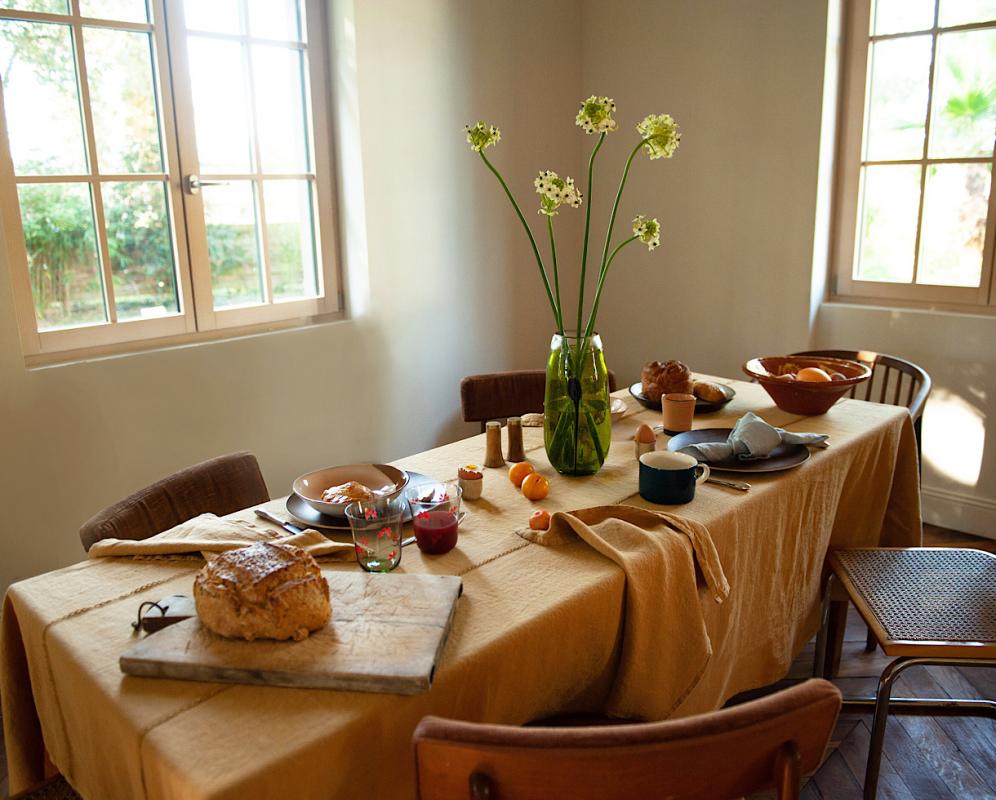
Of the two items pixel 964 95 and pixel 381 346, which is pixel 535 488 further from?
pixel 964 95

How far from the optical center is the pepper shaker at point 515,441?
1769 millimetres

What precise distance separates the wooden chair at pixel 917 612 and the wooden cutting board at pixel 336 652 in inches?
36.5

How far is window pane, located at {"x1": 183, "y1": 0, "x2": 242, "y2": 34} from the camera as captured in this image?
240cm

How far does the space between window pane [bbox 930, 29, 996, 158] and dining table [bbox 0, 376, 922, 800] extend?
1.32 meters

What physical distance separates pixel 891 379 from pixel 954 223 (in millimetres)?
593

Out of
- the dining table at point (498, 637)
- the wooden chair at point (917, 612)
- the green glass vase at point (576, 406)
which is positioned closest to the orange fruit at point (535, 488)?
the dining table at point (498, 637)

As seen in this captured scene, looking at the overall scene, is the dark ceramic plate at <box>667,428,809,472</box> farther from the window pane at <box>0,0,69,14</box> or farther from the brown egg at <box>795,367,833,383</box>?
the window pane at <box>0,0,69,14</box>

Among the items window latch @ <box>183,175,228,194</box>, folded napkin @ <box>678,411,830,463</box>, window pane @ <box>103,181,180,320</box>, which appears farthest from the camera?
window latch @ <box>183,175,228,194</box>

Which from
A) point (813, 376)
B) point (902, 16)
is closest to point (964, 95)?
point (902, 16)

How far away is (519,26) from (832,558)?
7.73 feet

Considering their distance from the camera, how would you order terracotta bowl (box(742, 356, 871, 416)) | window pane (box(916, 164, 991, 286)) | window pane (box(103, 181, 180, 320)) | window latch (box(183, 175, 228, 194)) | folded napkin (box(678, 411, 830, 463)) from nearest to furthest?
folded napkin (box(678, 411, 830, 463)) < terracotta bowl (box(742, 356, 871, 416)) < window pane (box(103, 181, 180, 320)) < window latch (box(183, 175, 228, 194)) < window pane (box(916, 164, 991, 286))

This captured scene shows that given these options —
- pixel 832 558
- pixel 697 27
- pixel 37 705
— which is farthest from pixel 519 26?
pixel 37 705

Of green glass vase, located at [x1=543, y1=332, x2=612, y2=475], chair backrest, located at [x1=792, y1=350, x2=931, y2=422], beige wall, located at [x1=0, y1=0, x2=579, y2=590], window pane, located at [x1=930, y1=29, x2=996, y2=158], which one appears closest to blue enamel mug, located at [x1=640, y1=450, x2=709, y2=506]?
green glass vase, located at [x1=543, y1=332, x2=612, y2=475]

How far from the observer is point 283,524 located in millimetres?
1432
